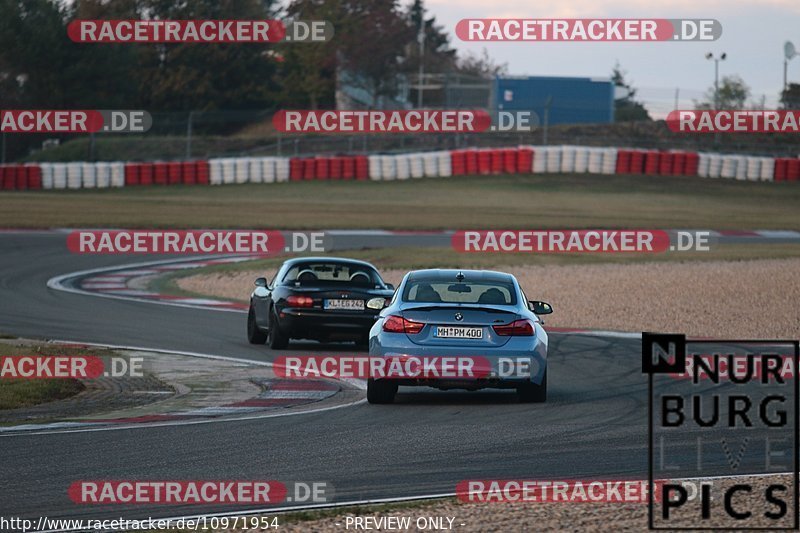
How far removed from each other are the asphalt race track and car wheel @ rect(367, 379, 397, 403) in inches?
5.9

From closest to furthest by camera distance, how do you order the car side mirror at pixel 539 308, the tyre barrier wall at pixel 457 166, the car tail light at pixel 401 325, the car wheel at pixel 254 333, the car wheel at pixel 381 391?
the car tail light at pixel 401 325
the car wheel at pixel 381 391
the car side mirror at pixel 539 308
the car wheel at pixel 254 333
the tyre barrier wall at pixel 457 166

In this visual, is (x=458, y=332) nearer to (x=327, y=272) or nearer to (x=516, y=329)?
(x=516, y=329)

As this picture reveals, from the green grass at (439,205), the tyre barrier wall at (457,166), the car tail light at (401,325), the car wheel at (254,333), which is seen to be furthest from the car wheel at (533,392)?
the tyre barrier wall at (457,166)

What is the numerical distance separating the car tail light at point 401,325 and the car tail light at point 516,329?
71 cm

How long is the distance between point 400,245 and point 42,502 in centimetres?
2625

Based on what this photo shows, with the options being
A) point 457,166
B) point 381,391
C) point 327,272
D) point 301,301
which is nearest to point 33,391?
point 381,391

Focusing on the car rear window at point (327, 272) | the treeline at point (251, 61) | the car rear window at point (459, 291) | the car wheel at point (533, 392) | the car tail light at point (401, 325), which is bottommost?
the car wheel at point (533, 392)

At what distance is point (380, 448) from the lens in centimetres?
1036

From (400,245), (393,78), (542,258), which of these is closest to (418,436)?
(542,258)

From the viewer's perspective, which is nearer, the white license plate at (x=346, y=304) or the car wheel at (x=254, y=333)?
the white license plate at (x=346, y=304)

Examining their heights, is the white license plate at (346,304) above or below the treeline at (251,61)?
below

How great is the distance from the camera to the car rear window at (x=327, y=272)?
17.9 meters

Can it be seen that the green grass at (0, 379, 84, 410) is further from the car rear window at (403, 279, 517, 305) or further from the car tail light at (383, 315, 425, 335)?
the car rear window at (403, 279, 517, 305)

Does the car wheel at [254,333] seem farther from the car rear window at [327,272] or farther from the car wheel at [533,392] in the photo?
the car wheel at [533,392]
